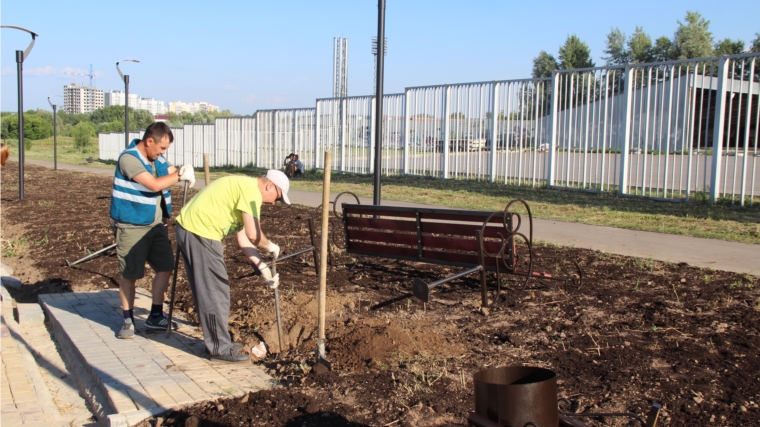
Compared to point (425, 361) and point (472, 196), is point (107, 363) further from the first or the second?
point (472, 196)

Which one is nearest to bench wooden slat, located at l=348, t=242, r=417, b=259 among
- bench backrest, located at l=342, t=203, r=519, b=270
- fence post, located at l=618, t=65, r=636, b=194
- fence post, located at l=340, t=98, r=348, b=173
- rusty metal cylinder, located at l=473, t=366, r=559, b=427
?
bench backrest, located at l=342, t=203, r=519, b=270

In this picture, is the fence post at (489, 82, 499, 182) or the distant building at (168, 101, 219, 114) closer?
the fence post at (489, 82, 499, 182)

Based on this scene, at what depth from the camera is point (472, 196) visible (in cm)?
1565

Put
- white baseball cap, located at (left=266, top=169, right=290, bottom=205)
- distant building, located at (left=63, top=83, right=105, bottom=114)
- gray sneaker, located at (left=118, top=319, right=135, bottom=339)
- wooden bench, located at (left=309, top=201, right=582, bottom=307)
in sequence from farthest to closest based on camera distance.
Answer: distant building, located at (left=63, top=83, right=105, bottom=114)
wooden bench, located at (left=309, top=201, right=582, bottom=307)
gray sneaker, located at (left=118, top=319, right=135, bottom=339)
white baseball cap, located at (left=266, top=169, right=290, bottom=205)

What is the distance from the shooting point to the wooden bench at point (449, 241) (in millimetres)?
6023

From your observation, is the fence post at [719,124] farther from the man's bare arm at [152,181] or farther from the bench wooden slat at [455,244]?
the man's bare arm at [152,181]

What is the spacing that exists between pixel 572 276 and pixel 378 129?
327 cm

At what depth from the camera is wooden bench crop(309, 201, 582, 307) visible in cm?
602

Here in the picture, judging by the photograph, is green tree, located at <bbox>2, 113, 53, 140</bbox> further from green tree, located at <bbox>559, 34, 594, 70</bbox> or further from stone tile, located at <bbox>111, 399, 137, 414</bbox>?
stone tile, located at <bbox>111, 399, 137, 414</bbox>

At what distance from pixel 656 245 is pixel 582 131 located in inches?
315

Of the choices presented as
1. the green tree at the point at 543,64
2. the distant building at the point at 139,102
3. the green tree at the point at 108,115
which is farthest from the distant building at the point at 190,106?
the green tree at the point at 543,64

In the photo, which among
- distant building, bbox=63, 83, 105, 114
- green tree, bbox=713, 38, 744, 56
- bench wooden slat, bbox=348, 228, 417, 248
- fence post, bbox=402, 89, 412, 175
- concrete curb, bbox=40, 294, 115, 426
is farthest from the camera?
distant building, bbox=63, 83, 105, 114

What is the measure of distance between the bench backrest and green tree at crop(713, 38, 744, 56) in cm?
5040

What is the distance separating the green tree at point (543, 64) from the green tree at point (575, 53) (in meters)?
2.32
